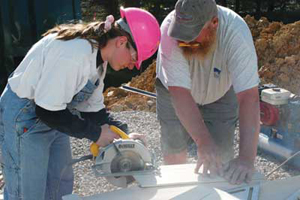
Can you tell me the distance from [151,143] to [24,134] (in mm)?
2922

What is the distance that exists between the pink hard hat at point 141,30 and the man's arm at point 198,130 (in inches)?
16.8

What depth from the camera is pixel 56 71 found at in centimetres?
210

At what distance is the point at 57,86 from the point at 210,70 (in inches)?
46.3

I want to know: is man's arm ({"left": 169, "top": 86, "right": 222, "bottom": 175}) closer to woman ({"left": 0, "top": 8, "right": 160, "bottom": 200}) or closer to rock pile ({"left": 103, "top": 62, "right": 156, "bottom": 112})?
woman ({"left": 0, "top": 8, "right": 160, "bottom": 200})

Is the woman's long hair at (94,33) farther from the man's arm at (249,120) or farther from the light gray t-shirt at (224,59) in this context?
the man's arm at (249,120)

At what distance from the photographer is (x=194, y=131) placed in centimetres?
259

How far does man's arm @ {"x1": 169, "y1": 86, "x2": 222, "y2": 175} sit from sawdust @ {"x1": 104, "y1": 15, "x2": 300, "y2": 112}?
4066mm

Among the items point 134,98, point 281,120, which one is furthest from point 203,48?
point 134,98

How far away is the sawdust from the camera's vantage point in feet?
22.6

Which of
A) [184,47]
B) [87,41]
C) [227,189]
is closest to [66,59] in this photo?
[87,41]

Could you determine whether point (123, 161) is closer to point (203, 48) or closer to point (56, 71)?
point (56, 71)

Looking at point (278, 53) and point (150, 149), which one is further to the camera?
point (278, 53)

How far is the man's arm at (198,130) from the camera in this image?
2.42 m

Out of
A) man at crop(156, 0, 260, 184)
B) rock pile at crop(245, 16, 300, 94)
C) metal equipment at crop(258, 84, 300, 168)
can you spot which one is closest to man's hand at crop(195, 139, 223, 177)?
man at crop(156, 0, 260, 184)
